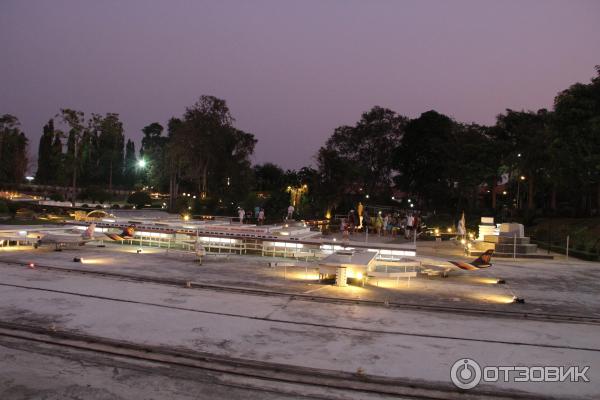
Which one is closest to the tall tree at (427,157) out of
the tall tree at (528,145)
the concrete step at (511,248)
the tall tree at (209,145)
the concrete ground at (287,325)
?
the tall tree at (528,145)

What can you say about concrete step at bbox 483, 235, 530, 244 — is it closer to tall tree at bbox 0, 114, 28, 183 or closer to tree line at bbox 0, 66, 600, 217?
tree line at bbox 0, 66, 600, 217

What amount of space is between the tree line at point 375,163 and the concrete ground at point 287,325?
73.2 feet

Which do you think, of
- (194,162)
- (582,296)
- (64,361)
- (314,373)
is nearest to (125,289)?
(64,361)

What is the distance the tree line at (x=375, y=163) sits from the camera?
3756cm

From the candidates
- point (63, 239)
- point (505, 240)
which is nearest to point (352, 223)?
point (505, 240)

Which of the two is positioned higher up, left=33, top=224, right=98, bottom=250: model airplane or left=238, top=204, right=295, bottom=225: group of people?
left=238, top=204, right=295, bottom=225: group of people

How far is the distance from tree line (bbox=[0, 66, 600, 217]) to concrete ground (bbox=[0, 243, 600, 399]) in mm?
22324

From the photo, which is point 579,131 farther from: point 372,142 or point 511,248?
point 372,142

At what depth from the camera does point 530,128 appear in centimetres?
4097

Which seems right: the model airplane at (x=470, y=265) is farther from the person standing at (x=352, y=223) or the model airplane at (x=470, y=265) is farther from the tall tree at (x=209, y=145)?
the tall tree at (x=209, y=145)

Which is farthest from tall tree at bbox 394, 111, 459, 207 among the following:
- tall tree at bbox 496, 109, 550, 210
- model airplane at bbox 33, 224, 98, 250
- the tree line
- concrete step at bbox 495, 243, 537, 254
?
model airplane at bbox 33, 224, 98, 250

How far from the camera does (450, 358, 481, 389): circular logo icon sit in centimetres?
568

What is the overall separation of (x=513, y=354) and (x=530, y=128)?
38709mm

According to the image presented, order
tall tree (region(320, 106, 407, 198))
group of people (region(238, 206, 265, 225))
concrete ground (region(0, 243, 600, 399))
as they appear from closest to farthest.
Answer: concrete ground (region(0, 243, 600, 399)), group of people (region(238, 206, 265, 225)), tall tree (region(320, 106, 407, 198))
